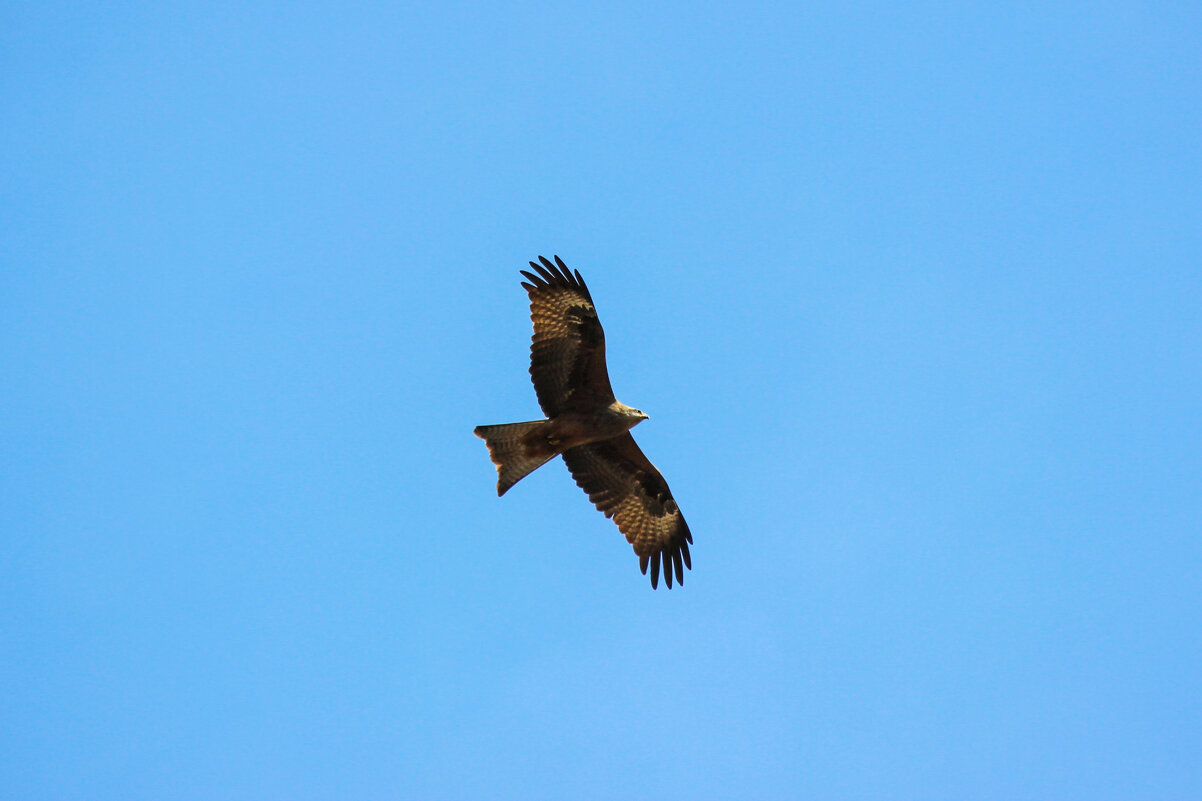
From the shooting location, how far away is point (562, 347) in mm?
11148

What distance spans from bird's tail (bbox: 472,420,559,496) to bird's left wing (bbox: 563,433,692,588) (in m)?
0.99

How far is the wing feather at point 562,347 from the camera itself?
1111 cm

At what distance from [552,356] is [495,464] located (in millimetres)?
1343

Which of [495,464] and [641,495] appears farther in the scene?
[641,495]

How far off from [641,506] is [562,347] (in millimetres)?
2457

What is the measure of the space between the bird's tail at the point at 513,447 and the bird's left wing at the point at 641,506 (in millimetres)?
994

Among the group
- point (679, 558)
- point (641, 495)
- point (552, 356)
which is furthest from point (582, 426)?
point (679, 558)

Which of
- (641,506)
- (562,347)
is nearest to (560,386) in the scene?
(562,347)

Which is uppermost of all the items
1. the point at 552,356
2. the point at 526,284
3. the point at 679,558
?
the point at 526,284

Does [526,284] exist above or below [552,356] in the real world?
above

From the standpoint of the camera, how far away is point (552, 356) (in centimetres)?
1116

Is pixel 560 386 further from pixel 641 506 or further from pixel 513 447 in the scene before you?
pixel 641 506

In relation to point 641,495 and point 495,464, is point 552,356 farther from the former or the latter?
point 641,495

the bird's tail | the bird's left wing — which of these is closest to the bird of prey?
the bird's tail
